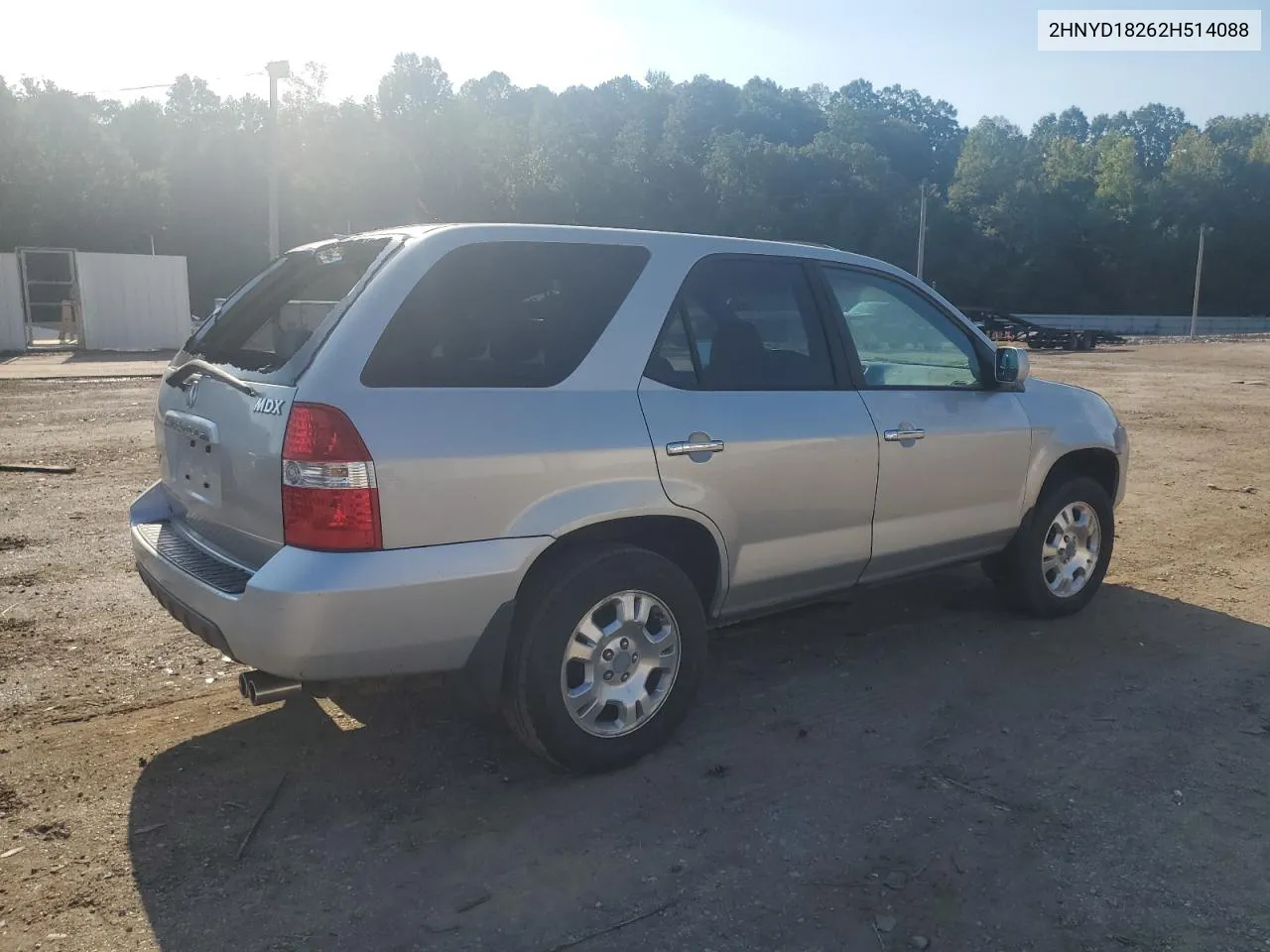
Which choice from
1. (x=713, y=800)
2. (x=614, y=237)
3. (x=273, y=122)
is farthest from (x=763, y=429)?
(x=273, y=122)

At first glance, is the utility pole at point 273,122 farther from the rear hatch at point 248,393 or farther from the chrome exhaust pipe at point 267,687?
the chrome exhaust pipe at point 267,687

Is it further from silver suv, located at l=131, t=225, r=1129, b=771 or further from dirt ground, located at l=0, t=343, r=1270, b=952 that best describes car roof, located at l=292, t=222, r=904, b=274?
dirt ground, located at l=0, t=343, r=1270, b=952

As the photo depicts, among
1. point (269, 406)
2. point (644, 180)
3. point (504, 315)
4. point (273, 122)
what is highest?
point (644, 180)

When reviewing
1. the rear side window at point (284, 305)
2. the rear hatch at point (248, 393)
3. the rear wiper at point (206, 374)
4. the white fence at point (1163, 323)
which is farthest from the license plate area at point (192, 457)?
the white fence at point (1163, 323)

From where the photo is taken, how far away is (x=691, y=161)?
67125 mm

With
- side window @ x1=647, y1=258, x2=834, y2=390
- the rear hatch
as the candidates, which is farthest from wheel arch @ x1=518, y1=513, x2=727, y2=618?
the rear hatch

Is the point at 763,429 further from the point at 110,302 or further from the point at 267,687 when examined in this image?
the point at 110,302

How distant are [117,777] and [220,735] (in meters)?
0.43

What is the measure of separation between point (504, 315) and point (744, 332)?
3.48 feet

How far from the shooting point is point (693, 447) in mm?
3871

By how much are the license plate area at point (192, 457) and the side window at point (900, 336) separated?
255 centimetres

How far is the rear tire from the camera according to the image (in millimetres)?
3557

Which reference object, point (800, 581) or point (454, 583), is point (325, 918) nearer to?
point (454, 583)

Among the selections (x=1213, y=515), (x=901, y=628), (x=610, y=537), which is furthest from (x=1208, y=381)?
(x=610, y=537)
